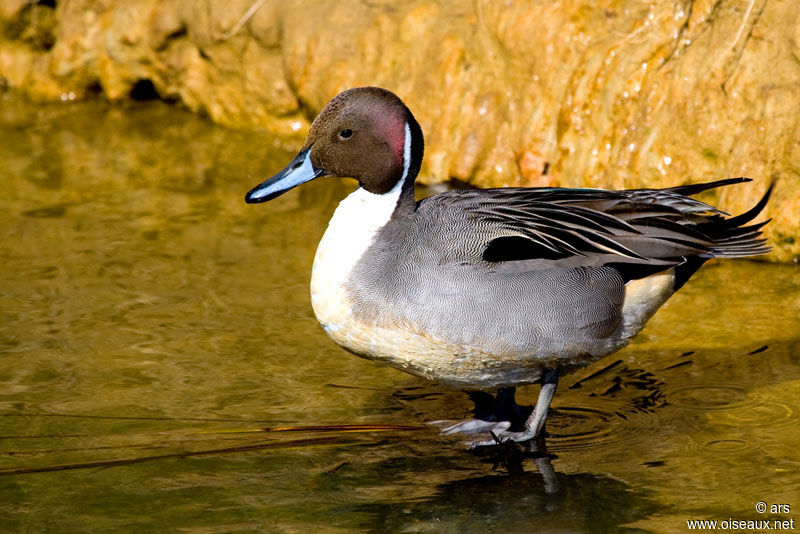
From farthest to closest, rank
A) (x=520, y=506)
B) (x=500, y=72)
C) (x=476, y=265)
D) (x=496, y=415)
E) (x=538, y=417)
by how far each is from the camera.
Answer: (x=500, y=72), (x=496, y=415), (x=538, y=417), (x=476, y=265), (x=520, y=506)

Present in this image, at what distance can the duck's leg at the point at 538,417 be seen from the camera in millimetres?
3654

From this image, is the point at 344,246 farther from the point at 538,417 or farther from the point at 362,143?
the point at 538,417

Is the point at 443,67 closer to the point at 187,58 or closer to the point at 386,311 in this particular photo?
the point at 187,58

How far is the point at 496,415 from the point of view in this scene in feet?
12.7

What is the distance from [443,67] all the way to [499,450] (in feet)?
9.60

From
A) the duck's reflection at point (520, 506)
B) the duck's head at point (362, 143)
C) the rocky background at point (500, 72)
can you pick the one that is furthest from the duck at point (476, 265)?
the rocky background at point (500, 72)


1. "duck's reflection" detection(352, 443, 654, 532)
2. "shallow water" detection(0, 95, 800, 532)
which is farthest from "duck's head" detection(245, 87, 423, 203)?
"duck's reflection" detection(352, 443, 654, 532)

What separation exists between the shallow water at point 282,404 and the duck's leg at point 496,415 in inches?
3.3

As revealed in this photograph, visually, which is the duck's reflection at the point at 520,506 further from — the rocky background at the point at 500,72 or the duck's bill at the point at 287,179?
the rocky background at the point at 500,72

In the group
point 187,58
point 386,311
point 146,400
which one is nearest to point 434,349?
point 386,311

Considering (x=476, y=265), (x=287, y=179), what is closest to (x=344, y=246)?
(x=287, y=179)

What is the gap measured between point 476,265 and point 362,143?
57 cm

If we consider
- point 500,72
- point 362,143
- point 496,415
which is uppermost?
point 362,143

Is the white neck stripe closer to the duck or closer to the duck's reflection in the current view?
the duck
